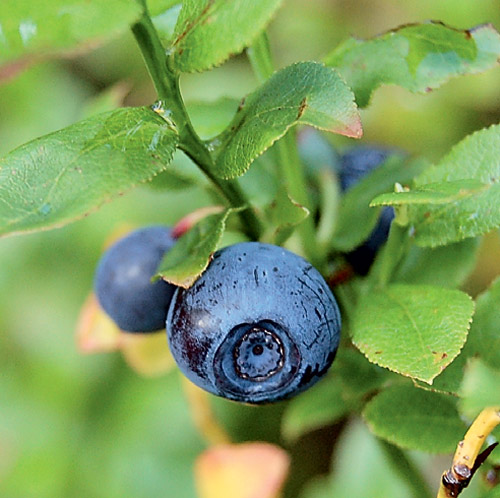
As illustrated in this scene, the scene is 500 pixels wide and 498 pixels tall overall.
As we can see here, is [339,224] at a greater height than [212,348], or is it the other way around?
[212,348]

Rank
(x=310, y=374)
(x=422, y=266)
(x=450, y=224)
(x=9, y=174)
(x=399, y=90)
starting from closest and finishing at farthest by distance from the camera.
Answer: (x=9, y=174), (x=310, y=374), (x=450, y=224), (x=422, y=266), (x=399, y=90)

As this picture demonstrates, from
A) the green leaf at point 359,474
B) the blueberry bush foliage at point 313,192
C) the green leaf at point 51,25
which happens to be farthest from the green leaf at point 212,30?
the green leaf at point 359,474

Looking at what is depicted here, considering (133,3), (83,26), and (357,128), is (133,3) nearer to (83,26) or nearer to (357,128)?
(83,26)

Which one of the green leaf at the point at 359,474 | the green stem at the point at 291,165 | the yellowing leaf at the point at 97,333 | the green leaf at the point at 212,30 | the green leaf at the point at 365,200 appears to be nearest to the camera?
the green leaf at the point at 212,30

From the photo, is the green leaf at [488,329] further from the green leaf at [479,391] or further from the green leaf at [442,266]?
the green leaf at [479,391]

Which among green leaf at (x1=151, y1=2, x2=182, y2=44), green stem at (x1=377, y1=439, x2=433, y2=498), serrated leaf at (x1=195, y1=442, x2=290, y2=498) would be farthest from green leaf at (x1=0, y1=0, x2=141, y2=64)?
serrated leaf at (x1=195, y1=442, x2=290, y2=498)

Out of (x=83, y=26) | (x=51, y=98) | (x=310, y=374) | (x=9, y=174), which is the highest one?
(x=83, y=26)

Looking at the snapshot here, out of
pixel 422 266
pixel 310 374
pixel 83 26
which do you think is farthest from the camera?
pixel 422 266

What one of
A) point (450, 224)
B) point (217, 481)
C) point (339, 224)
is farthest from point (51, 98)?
point (450, 224)
